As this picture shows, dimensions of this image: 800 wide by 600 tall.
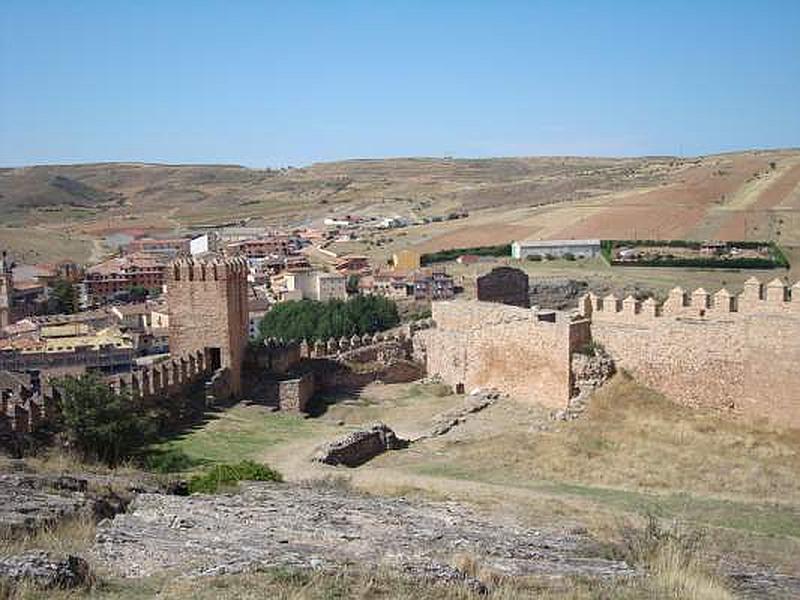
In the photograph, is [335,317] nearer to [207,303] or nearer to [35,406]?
[207,303]

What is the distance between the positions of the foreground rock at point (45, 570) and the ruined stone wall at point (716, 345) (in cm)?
1313

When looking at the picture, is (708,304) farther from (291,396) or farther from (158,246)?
(158,246)

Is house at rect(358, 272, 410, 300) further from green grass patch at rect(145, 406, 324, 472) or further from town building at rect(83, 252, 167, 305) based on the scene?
green grass patch at rect(145, 406, 324, 472)

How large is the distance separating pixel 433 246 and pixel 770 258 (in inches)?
1272

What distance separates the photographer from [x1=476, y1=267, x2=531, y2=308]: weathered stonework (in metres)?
27.9

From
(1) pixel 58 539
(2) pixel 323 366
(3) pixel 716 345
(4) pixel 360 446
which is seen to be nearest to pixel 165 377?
(4) pixel 360 446

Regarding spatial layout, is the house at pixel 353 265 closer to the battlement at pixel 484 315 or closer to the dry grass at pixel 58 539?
the battlement at pixel 484 315

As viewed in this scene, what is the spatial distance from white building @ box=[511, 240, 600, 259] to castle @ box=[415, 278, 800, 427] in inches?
1851

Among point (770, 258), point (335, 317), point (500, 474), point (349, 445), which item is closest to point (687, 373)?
point (500, 474)

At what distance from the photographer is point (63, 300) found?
68.8 m

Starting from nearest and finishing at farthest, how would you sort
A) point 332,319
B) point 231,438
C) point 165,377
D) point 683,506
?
point 683,506, point 231,438, point 165,377, point 332,319

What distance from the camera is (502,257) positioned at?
70.4 metres

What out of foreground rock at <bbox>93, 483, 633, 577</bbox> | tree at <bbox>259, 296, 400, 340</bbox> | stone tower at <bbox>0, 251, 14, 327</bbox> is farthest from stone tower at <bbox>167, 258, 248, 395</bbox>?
stone tower at <bbox>0, 251, 14, 327</bbox>

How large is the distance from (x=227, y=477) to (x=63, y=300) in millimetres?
60994
